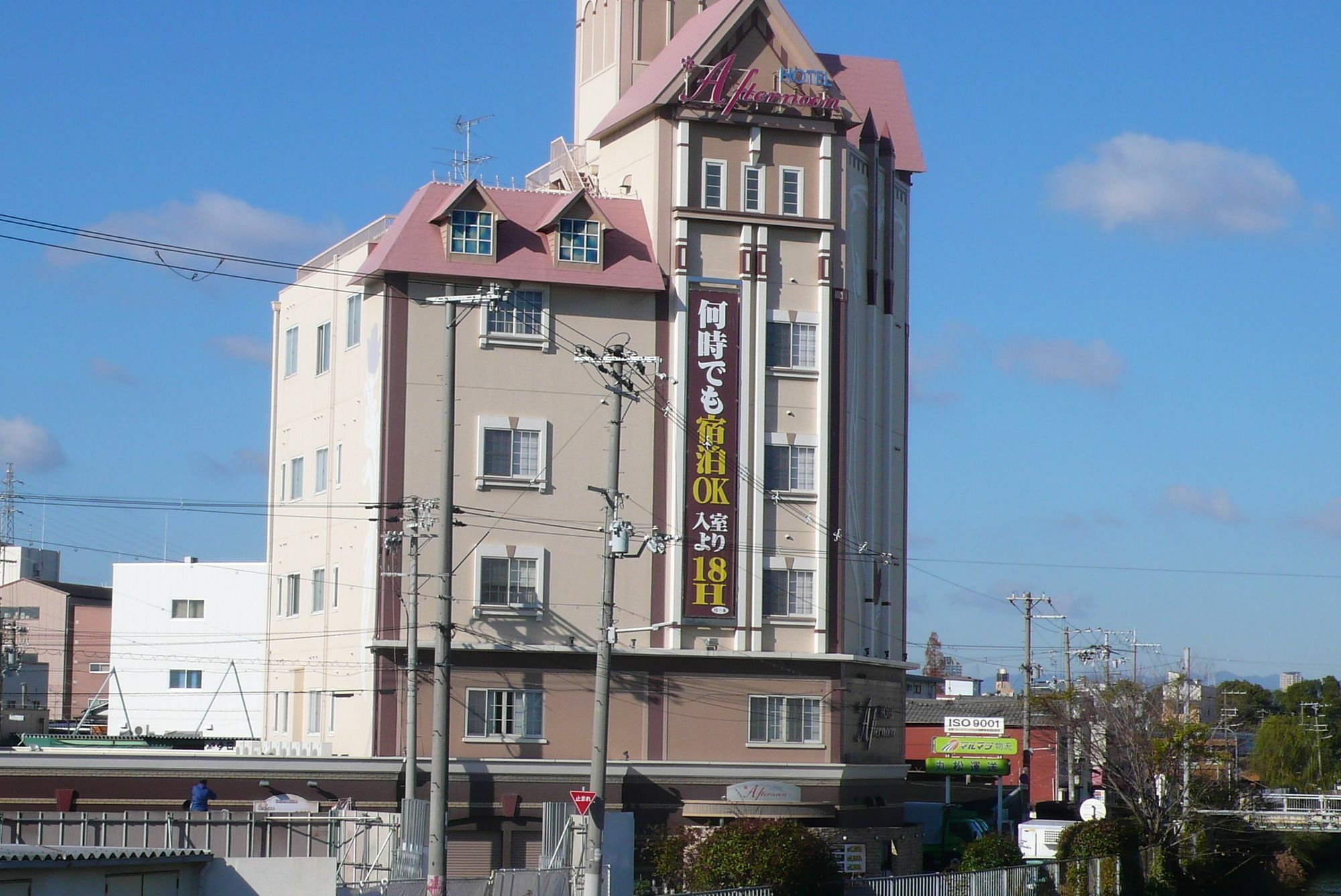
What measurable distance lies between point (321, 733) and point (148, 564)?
1825 inches

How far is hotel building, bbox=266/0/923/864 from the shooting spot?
2211 inches

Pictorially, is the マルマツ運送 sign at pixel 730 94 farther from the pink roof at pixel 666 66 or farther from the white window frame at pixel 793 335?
the white window frame at pixel 793 335

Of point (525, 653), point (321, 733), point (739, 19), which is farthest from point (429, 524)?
point (739, 19)

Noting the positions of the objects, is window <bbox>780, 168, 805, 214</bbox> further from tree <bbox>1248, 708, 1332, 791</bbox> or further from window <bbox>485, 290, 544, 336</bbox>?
tree <bbox>1248, 708, 1332, 791</bbox>

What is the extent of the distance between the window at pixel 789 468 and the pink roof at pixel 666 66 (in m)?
Result: 12.4

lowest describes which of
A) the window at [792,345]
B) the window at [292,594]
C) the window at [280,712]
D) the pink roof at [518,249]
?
the window at [280,712]

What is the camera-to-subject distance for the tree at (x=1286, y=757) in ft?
408

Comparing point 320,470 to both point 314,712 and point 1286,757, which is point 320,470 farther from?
point 1286,757

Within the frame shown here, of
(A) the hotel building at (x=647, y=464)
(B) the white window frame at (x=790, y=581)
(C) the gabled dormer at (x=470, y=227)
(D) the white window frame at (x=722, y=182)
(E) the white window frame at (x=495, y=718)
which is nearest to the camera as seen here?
(E) the white window frame at (x=495, y=718)

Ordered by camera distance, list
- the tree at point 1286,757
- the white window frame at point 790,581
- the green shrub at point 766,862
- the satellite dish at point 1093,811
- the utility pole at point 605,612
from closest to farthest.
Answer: the utility pole at point 605,612 → the green shrub at point 766,862 → the white window frame at point 790,581 → the satellite dish at point 1093,811 → the tree at point 1286,757

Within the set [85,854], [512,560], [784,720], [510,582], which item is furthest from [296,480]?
[85,854]

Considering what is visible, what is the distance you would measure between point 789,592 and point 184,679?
52.2 meters

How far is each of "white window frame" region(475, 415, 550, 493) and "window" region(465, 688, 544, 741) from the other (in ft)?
21.7

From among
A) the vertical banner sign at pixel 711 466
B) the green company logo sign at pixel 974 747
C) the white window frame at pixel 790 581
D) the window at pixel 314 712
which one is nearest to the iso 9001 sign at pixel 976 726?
the green company logo sign at pixel 974 747
